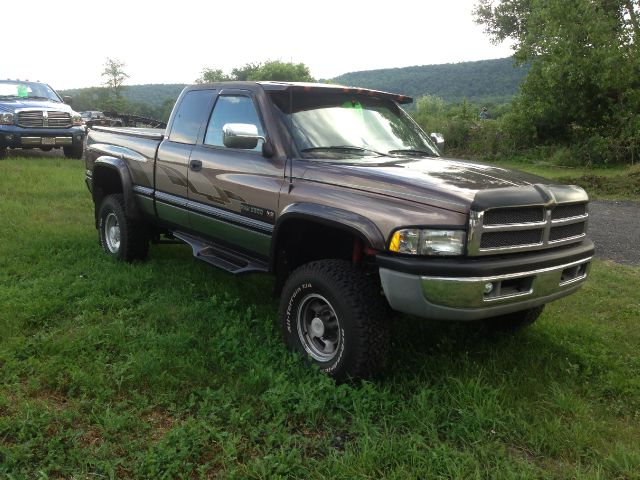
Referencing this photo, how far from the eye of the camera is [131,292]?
15.9ft

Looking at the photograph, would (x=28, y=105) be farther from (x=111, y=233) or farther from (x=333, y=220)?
(x=333, y=220)

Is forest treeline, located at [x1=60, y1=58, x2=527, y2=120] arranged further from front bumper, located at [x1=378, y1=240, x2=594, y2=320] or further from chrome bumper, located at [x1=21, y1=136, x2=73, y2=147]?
front bumper, located at [x1=378, y1=240, x2=594, y2=320]

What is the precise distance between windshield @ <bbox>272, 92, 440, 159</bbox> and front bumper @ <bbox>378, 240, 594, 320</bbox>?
3.91ft

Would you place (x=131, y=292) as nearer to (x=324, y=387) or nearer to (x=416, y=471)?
(x=324, y=387)

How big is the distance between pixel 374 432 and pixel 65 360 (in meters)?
2.00

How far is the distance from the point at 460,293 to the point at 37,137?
511 inches

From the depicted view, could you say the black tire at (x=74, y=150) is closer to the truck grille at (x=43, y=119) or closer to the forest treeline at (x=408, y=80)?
the truck grille at (x=43, y=119)

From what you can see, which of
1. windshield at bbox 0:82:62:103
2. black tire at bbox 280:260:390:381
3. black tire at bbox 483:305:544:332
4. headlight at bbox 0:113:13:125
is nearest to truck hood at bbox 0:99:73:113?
headlight at bbox 0:113:13:125

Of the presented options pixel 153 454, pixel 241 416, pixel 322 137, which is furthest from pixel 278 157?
pixel 153 454

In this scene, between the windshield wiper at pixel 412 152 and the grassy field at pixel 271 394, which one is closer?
the grassy field at pixel 271 394

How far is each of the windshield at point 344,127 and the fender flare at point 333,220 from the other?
1.63ft

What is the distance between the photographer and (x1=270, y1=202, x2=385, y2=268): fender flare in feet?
10.2

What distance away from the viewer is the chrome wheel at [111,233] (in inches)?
237

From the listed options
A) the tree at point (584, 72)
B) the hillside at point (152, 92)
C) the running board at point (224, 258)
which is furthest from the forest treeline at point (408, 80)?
the running board at point (224, 258)
